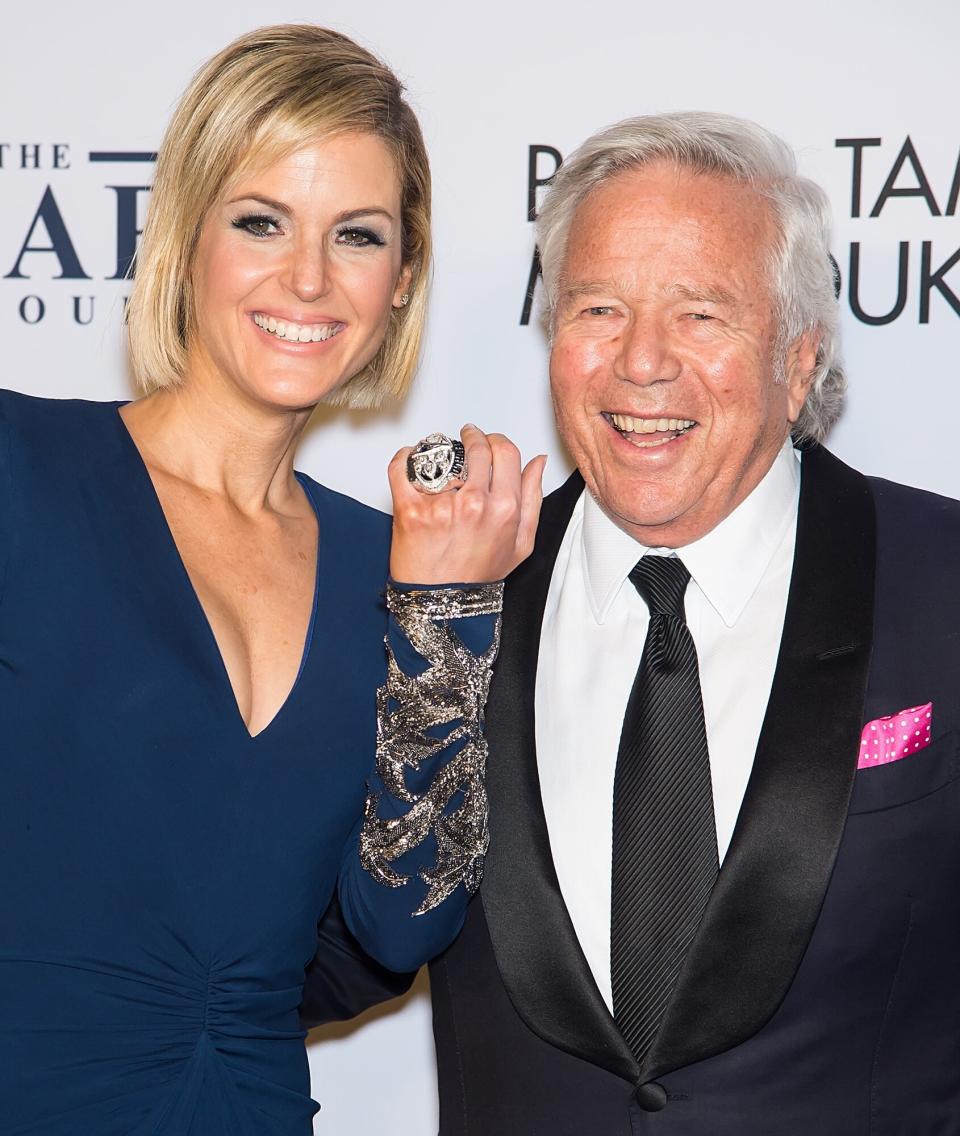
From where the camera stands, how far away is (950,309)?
8.09ft

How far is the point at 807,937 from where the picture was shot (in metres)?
1.69

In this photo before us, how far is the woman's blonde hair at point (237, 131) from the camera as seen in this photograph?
1839 mm

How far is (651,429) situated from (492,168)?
806 mm

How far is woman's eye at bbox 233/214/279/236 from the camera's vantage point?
186cm

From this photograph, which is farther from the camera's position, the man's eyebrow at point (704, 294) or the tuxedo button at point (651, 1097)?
the man's eyebrow at point (704, 294)

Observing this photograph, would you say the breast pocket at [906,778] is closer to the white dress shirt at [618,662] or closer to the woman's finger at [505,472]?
the white dress shirt at [618,662]

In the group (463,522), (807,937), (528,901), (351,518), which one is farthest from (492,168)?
(807,937)

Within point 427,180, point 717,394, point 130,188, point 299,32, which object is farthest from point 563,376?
point 130,188

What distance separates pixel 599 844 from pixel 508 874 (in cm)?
12

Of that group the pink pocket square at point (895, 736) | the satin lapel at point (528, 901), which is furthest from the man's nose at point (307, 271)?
the pink pocket square at point (895, 736)

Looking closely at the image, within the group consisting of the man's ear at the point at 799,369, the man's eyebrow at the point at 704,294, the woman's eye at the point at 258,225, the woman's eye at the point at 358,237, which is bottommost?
the man's ear at the point at 799,369

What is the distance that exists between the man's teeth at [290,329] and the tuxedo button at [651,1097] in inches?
38.6

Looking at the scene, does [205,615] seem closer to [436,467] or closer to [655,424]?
[436,467]

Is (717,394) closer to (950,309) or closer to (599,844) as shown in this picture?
(599,844)
